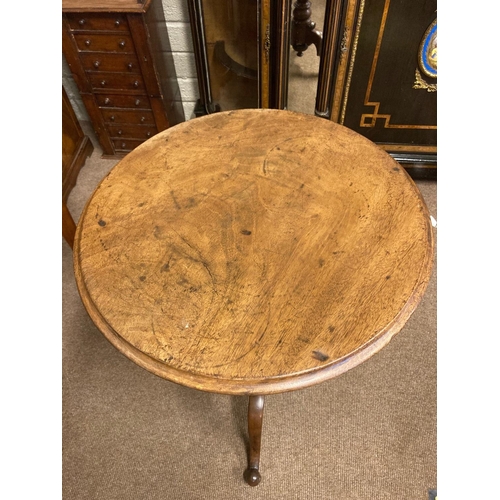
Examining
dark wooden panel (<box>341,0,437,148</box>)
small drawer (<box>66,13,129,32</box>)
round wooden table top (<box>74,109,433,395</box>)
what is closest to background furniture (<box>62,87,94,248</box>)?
small drawer (<box>66,13,129,32</box>)

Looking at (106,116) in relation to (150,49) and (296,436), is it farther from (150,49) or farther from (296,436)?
(296,436)

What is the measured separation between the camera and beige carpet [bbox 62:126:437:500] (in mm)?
1105

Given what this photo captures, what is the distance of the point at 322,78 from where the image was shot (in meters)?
1.38

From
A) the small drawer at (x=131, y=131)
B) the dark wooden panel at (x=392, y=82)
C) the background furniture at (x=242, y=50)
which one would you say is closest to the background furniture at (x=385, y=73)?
the dark wooden panel at (x=392, y=82)

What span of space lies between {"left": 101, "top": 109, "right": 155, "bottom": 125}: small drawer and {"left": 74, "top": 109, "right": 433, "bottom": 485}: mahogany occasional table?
74 centimetres

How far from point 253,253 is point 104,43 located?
1.10 m

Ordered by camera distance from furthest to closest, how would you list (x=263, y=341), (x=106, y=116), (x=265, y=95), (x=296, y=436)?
(x=106, y=116)
(x=265, y=95)
(x=296, y=436)
(x=263, y=341)

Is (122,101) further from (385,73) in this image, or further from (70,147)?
(385,73)

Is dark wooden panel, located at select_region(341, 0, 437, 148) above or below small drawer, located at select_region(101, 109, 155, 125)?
above

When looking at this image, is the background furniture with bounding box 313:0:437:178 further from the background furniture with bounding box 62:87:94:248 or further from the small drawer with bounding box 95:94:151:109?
the background furniture with bounding box 62:87:94:248

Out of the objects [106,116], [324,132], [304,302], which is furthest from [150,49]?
[304,302]

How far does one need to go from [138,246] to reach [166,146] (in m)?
0.30

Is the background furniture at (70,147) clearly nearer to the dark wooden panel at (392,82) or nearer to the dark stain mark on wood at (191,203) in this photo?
the dark stain mark on wood at (191,203)

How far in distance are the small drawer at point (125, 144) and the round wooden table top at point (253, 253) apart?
0.88 m
